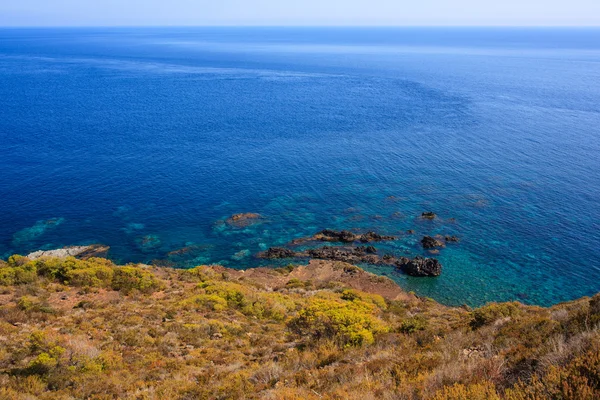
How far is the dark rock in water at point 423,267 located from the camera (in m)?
43.0

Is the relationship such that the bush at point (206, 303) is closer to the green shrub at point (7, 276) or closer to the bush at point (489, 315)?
the green shrub at point (7, 276)

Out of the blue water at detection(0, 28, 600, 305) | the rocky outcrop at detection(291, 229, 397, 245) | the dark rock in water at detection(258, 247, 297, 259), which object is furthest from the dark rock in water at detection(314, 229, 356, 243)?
the dark rock in water at detection(258, 247, 297, 259)

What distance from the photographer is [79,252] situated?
45.7 m

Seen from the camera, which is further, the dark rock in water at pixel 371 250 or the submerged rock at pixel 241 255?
the dark rock in water at pixel 371 250

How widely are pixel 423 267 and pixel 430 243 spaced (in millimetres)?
5788

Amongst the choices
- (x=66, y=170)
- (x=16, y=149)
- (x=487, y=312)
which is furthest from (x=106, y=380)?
(x=16, y=149)

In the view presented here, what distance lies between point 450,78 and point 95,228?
134742 millimetres

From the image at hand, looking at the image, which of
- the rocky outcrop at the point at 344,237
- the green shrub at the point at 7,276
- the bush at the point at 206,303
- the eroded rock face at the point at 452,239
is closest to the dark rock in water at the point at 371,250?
the rocky outcrop at the point at 344,237

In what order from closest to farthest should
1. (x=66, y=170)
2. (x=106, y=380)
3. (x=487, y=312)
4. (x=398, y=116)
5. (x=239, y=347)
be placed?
(x=106, y=380) → (x=239, y=347) → (x=487, y=312) → (x=66, y=170) → (x=398, y=116)

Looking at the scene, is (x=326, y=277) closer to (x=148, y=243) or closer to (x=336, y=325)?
(x=336, y=325)

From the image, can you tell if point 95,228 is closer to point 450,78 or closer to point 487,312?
point 487,312

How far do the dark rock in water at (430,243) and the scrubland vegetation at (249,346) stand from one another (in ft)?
61.7

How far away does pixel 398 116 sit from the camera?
99625 mm

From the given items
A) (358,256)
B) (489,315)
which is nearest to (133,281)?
(489,315)
